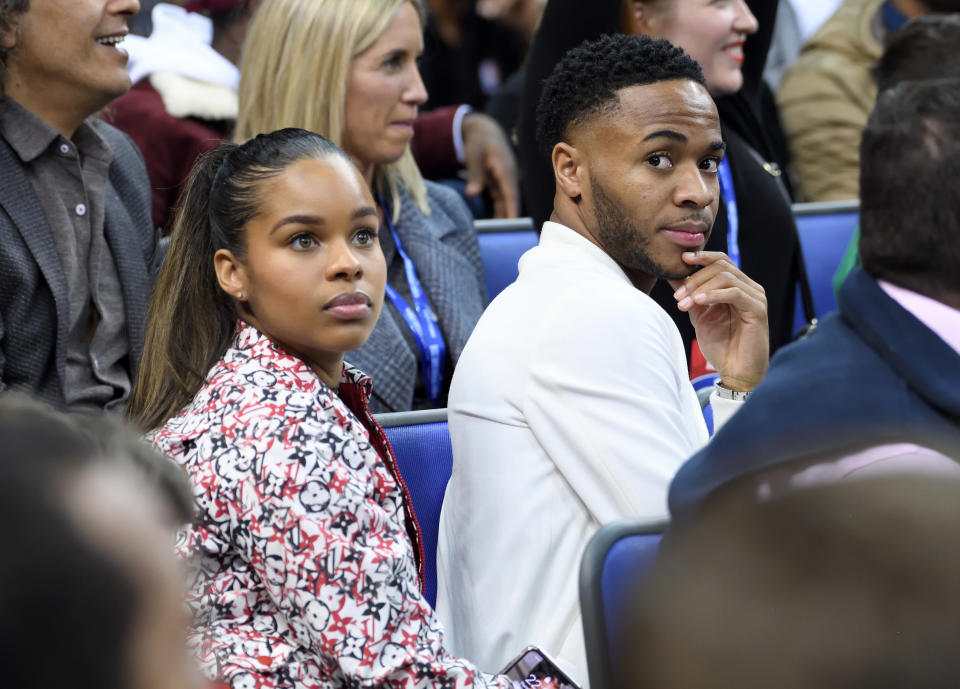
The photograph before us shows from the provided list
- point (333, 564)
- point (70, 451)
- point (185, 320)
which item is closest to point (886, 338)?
point (333, 564)

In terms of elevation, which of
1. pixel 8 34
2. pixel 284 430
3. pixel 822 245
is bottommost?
pixel 822 245

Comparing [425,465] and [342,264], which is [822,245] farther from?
[342,264]

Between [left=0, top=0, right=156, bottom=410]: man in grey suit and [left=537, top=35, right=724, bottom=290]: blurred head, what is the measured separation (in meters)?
0.96

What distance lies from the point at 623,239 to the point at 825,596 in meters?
1.41

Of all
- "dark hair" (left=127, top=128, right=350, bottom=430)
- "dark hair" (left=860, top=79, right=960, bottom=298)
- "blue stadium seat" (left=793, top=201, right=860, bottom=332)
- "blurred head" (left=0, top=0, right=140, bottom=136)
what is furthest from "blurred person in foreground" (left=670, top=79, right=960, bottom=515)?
"blue stadium seat" (left=793, top=201, right=860, bottom=332)

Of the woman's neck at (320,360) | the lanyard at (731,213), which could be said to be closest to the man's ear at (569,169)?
the woman's neck at (320,360)

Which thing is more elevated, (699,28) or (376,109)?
(699,28)

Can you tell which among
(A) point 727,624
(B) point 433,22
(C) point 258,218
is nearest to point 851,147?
(B) point 433,22

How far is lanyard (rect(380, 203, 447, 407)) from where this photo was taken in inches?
116

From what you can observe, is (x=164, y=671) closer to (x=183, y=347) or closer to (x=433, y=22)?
(x=183, y=347)

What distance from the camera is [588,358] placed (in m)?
1.86

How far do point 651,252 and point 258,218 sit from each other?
65 cm

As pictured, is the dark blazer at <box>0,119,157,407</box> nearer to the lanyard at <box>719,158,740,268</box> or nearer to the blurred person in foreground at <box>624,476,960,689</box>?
the lanyard at <box>719,158,740,268</box>

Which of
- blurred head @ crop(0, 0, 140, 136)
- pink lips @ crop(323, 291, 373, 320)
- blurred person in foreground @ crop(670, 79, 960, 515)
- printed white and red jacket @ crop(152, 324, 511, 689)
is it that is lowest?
printed white and red jacket @ crop(152, 324, 511, 689)
